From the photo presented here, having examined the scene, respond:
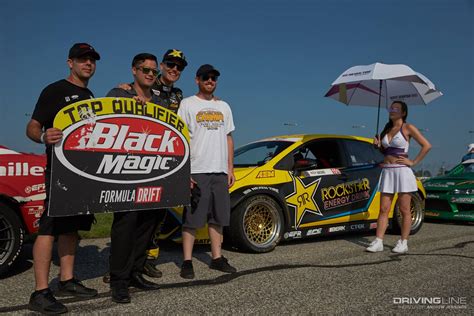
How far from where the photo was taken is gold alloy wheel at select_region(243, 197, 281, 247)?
533 cm

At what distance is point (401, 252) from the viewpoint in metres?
5.35

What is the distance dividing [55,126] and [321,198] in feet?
→ 12.6

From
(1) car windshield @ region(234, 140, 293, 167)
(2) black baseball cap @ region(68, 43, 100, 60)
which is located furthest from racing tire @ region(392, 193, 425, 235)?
(2) black baseball cap @ region(68, 43, 100, 60)

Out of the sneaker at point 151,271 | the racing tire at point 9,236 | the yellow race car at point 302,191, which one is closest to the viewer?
the racing tire at point 9,236

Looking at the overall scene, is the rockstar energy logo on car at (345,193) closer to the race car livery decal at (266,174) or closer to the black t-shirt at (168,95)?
the race car livery decal at (266,174)

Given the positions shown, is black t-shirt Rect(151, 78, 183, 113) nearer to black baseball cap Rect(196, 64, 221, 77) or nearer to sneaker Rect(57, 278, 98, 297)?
black baseball cap Rect(196, 64, 221, 77)

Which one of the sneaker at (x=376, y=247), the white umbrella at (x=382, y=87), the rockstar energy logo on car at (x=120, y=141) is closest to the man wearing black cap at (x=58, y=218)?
the rockstar energy logo on car at (x=120, y=141)

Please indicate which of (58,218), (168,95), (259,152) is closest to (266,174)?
(259,152)

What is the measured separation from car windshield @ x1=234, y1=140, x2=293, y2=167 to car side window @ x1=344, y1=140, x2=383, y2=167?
108cm

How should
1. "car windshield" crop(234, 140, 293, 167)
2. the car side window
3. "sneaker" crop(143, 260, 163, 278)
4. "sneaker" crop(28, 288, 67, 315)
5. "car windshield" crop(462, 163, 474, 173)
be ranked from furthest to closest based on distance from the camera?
"car windshield" crop(462, 163, 474, 173) < the car side window < "car windshield" crop(234, 140, 293, 167) < "sneaker" crop(143, 260, 163, 278) < "sneaker" crop(28, 288, 67, 315)

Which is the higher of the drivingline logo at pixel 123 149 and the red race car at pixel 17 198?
the drivingline logo at pixel 123 149

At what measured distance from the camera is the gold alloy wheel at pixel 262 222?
533 centimetres

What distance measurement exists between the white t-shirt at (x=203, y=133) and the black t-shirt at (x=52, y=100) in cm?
118

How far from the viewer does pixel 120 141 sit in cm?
338
